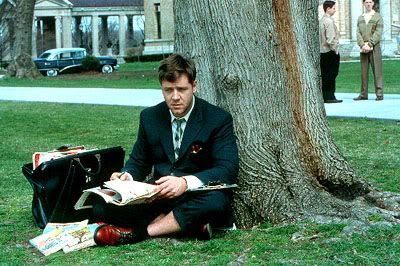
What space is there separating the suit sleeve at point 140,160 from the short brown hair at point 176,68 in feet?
1.44

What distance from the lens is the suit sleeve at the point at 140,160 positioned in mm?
5637

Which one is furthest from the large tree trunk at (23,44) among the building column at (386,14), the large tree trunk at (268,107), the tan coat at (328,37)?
the large tree trunk at (268,107)

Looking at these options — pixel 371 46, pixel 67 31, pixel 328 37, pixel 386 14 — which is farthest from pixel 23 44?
pixel 67 31

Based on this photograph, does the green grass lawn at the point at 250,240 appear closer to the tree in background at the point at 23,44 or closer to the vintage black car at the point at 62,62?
the tree in background at the point at 23,44

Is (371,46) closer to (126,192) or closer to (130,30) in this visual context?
(126,192)

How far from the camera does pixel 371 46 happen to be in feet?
50.4

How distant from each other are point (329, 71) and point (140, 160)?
32.1 feet

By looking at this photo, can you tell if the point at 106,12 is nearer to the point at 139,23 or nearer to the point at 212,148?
the point at 139,23

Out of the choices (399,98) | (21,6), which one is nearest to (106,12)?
(21,6)

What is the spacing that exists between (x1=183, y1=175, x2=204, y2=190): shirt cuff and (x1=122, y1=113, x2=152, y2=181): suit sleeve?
0.44m

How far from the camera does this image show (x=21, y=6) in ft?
117

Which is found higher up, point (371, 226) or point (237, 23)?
point (237, 23)

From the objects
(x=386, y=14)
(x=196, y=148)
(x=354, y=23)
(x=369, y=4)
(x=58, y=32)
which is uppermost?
(x=58, y=32)

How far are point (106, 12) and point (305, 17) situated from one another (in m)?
73.3
